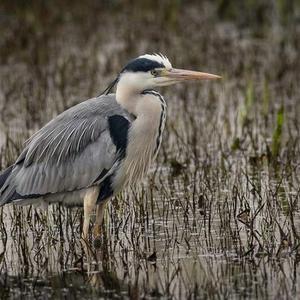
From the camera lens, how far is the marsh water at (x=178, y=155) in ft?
19.3

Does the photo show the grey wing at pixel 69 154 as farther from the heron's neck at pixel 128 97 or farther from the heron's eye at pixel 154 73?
the heron's eye at pixel 154 73

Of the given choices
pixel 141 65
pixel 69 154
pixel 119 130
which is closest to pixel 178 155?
pixel 69 154

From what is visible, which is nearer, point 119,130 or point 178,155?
point 119,130

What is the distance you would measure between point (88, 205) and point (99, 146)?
391 millimetres

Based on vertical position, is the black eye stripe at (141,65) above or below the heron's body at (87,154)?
above

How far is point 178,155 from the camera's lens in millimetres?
9016

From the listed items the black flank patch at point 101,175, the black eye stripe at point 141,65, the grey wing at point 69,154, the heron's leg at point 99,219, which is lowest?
the heron's leg at point 99,219

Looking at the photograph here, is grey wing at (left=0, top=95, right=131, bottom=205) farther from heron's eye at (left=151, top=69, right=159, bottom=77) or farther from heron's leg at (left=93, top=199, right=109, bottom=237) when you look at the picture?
heron's eye at (left=151, top=69, right=159, bottom=77)

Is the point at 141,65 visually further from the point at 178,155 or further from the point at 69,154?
the point at 178,155

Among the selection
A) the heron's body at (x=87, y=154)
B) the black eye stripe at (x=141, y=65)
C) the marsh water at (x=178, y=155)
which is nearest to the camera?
the marsh water at (x=178, y=155)

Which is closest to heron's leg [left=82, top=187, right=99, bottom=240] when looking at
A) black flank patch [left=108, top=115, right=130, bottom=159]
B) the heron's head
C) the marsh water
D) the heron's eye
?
the marsh water

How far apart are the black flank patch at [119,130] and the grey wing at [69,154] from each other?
3 cm

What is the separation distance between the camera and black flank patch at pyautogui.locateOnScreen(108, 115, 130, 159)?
21.4 ft

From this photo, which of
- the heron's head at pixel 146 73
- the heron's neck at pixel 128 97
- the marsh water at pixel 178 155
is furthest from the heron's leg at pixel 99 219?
the heron's head at pixel 146 73
